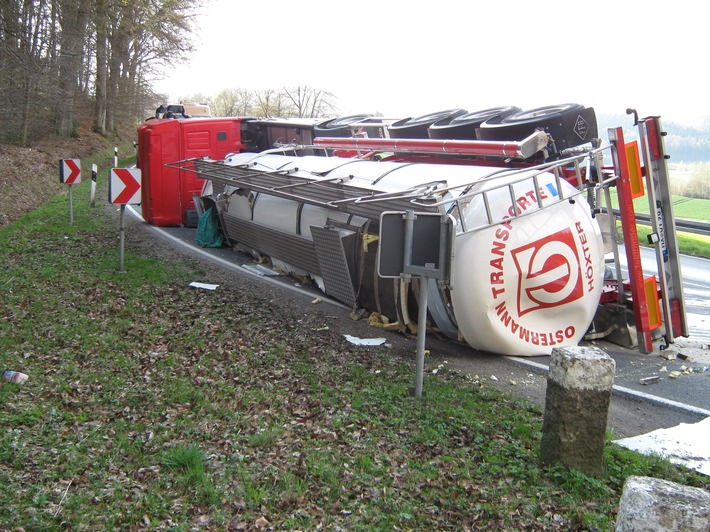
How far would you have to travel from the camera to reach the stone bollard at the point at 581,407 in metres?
4.89

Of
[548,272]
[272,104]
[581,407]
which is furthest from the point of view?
[272,104]

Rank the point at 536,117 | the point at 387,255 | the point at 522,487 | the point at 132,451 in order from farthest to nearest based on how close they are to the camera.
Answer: the point at 536,117, the point at 387,255, the point at 132,451, the point at 522,487

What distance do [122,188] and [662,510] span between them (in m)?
10.4

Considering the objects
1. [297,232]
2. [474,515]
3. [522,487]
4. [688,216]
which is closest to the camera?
[474,515]

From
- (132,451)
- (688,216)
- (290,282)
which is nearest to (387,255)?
(132,451)

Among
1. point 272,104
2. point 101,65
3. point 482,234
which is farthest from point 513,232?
point 272,104

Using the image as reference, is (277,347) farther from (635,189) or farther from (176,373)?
(635,189)

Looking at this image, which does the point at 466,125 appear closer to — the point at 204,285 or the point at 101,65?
the point at 204,285

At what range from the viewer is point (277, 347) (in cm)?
813

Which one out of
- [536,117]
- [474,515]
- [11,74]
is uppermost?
[11,74]

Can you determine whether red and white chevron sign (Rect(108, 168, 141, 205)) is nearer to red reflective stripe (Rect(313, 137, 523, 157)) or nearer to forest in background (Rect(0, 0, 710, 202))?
red reflective stripe (Rect(313, 137, 523, 157))

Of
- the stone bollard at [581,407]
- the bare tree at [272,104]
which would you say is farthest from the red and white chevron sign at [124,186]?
the bare tree at [272,104]

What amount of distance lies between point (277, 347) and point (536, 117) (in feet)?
16.8

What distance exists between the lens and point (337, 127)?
52.1 feet
